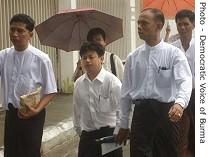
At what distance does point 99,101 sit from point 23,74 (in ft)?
2.44

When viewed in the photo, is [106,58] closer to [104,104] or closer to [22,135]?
[104,104]

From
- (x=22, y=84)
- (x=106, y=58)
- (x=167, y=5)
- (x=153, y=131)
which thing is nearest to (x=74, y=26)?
(x=106, y=58)

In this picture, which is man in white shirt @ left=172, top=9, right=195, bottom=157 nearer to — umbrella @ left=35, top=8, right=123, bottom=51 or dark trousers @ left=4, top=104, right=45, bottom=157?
umbrella @ left=35, top=8, right=123, bottom=51

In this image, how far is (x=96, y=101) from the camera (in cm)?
452

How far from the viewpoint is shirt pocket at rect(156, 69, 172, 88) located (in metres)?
4.00

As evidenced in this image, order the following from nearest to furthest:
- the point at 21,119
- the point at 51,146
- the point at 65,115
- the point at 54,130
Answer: the point at 21,119, the point at 51,146, the point at 54,130, the point at 65,115

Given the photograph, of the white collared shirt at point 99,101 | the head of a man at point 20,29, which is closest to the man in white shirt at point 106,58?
the white collared shirt at point 99,101

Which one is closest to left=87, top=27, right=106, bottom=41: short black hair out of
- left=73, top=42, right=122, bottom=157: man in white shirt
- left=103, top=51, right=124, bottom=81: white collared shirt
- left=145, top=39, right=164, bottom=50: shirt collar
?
left=103, top=51, right=124, bottom=81: white collared shirt

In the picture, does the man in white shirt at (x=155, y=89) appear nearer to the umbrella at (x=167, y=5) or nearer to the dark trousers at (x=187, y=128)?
the dark trousers at (x=187, y=128)

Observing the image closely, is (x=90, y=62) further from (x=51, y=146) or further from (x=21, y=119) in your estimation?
(x=51, y=146)

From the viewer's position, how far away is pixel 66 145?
24.7ft

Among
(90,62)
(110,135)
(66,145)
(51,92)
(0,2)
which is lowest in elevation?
(66,145)
